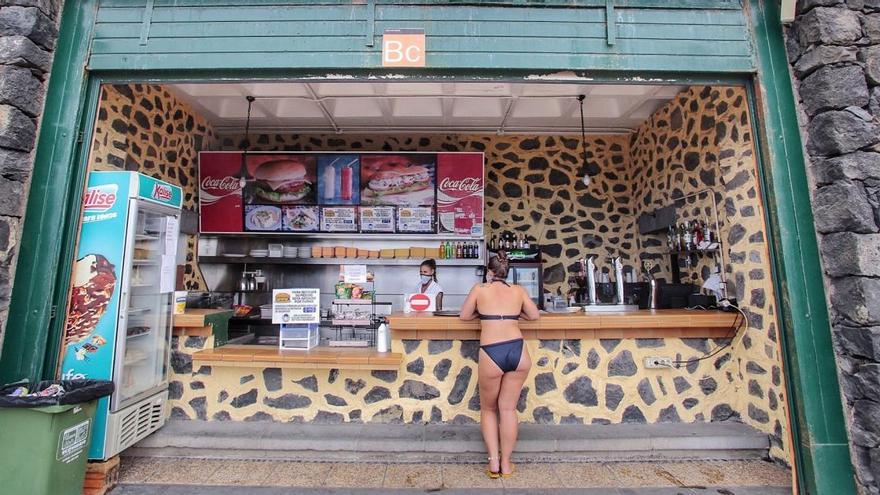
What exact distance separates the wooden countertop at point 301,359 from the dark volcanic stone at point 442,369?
36 centimetres

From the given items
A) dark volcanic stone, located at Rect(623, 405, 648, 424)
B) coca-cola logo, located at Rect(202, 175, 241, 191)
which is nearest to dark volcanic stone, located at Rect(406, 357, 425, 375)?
dark volcanic stone, located at Rect(623, 405, 648, 424)

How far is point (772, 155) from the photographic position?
278 centimetres

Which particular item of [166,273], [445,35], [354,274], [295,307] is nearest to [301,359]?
[295,307]

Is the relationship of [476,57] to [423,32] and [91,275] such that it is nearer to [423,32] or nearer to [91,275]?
[423,32]

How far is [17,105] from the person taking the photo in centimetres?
266

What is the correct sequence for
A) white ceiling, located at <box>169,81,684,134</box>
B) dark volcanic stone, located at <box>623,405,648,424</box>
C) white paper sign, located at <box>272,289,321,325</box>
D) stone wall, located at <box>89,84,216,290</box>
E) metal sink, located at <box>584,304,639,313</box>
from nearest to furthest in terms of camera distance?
dark volcanic stone, located at <box>623,405,648,424</box>
white paper sign, located at <box>272,289,321,325</box>
metal sink, located at <box>584,304,639,313</box>
stone wall, located at <box>89,84,216,290</box>
white ceiling, located at <box>169,81,684,134</box>

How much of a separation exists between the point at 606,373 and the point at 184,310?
4.26 metres

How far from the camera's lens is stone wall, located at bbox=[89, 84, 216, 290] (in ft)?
13.6

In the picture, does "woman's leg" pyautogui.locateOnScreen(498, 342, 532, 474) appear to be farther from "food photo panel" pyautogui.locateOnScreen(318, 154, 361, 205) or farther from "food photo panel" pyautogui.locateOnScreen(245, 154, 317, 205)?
"food photo panel" pyautogui.locateOnScreen(245, 154, 317, 205)

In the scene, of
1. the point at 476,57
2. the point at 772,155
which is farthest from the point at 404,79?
the point at 772,155

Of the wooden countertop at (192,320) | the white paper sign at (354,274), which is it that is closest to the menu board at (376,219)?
the white paper sign at (354,274)

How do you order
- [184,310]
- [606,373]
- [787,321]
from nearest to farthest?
1. [787,321]
2. [606,373]
3. [184,310]

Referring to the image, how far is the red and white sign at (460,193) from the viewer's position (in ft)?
19.4

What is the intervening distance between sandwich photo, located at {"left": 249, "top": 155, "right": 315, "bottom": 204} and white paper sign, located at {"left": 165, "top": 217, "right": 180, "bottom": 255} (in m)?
2.45
